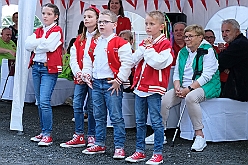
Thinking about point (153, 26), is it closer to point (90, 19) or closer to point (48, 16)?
point (90, 19)

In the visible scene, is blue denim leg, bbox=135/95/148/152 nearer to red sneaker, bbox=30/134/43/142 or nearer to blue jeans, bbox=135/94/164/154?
blue jeans, bbox=135/94/164/154

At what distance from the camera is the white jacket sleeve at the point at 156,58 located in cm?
430

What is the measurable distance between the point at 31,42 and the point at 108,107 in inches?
45.8

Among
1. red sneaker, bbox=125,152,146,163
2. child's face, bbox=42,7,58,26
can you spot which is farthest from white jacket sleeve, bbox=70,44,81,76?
red sneaker, bbox=125,152,146,163

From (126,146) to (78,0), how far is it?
563 cm

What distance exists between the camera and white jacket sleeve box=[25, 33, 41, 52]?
16.9 feet

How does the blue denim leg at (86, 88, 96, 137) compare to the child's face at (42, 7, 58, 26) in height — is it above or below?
below

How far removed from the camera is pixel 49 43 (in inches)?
201

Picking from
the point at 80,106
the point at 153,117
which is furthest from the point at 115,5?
the point at 153,117

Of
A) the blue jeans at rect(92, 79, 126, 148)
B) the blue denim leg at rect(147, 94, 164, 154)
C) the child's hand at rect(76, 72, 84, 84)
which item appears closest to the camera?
the blue denim leg at rect(147, 94, 164, 154)

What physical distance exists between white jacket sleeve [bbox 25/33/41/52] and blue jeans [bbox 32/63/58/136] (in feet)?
0.63

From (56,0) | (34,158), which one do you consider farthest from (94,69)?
(56,0)

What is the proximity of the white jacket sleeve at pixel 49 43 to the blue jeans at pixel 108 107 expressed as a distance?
70 centimetres

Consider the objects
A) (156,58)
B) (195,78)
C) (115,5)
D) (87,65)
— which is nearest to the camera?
(156,58)
